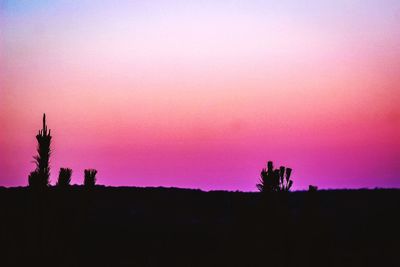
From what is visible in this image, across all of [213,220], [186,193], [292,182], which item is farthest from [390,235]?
[292,182]

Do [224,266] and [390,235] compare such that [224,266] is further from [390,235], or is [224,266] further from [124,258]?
[390,235]

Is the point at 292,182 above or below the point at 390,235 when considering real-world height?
above

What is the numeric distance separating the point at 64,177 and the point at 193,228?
842 inches

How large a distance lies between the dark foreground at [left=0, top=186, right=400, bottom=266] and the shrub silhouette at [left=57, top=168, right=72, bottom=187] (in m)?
0.20

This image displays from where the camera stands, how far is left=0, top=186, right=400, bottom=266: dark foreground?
10.0 meters

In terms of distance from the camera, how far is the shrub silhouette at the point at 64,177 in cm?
1043

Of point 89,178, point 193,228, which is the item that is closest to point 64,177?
point 89,178

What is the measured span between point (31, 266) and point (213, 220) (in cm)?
2353

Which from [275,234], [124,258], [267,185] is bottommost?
[124,258]

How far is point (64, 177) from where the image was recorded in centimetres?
1048

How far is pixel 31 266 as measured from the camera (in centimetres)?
970

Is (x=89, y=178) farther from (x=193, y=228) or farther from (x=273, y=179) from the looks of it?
(x=193, y=228)

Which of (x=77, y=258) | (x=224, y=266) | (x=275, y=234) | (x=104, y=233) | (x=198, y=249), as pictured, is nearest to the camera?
(x=77, y=258)

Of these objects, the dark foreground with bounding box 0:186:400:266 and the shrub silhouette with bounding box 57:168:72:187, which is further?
the shrub silhouette with bounding box 57:168:72:187
